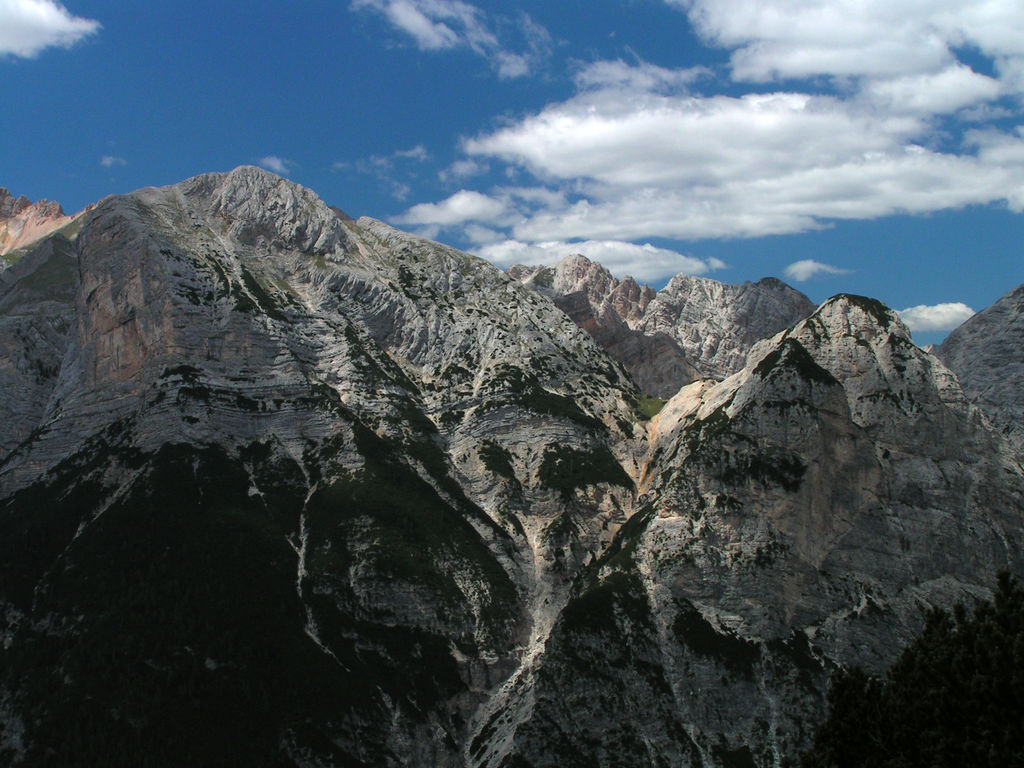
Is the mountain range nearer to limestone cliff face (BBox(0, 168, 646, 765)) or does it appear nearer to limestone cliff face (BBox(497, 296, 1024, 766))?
limestone cliff face (BBox(497, 296, 1024, 766))

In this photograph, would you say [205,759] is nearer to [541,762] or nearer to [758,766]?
[541,762]

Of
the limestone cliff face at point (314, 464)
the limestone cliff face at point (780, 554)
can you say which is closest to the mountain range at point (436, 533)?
the limestone cliff face at point (780, 554)

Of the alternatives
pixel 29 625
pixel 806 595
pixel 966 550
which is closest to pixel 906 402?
pixel 966 550

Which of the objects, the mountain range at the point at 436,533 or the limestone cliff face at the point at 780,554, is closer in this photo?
the mountain range at the point at 436,533

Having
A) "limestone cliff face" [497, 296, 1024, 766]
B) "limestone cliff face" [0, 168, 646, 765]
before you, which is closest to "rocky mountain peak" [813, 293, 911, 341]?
"limestone cliff face" [497, 296, 1024, 766]

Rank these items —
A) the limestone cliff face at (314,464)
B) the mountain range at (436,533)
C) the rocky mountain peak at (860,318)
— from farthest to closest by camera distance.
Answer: the rocky mountain peak at (860,318) < the limestone cliff face at (314,464) < the mountain range at (436,533)

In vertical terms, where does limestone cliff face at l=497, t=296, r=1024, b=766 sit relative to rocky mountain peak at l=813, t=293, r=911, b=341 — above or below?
below

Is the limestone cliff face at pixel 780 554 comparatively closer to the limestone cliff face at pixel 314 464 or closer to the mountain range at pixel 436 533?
the mountain range at pixel 436 533

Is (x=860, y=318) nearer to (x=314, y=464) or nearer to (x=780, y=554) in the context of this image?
(x=780, y=554)
